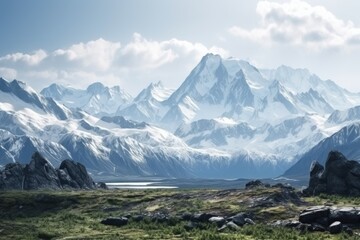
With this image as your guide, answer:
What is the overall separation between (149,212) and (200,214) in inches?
1065

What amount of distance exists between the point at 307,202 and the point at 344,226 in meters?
39.4

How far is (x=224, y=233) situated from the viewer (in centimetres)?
11294

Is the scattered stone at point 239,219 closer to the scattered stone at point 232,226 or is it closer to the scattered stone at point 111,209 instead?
the scattered stone at point 232,226

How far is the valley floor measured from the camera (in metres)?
112

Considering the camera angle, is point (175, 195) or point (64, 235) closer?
point (64, 235)

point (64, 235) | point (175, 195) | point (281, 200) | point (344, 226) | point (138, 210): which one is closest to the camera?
point (344, 226)

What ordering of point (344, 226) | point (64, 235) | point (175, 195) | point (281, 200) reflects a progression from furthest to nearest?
point (175, 195) → point (281, 200) → point (64, 235) → point (344, 226)

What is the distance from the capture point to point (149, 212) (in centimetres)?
15475

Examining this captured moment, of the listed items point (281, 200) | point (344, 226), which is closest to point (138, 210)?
point (281, 200)

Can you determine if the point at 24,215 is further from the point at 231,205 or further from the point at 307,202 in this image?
the point at 307,202

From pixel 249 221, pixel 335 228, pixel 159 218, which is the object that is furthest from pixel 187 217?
pixel 335 228

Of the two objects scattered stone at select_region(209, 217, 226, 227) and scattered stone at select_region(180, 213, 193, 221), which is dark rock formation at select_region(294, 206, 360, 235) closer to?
scattered stone at select_region(209, 217, 226, 227)

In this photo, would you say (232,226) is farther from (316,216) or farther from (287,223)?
(316,216)

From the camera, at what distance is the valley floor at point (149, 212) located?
112 m
